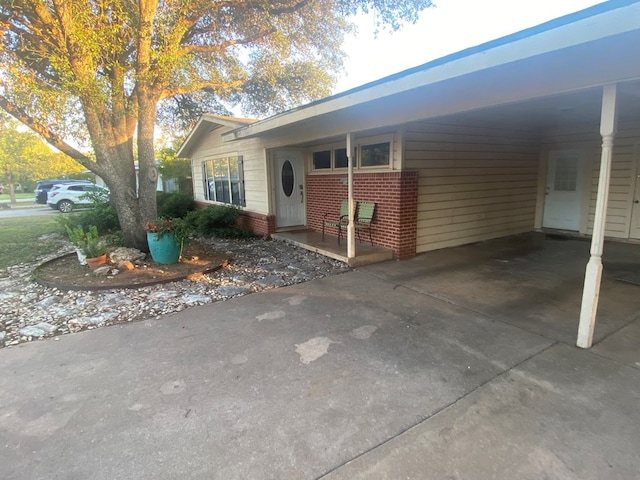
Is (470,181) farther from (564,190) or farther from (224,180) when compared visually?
(224,180)

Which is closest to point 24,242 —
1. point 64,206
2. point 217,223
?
point 217,223

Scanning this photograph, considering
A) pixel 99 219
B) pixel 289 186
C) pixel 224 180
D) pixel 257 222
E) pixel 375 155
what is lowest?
pixel 257 222

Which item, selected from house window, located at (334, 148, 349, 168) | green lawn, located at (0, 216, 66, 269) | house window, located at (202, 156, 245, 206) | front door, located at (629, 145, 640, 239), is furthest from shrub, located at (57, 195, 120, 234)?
front door, located at (629, 145, 640, 239)

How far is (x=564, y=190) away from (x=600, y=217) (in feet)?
21.8

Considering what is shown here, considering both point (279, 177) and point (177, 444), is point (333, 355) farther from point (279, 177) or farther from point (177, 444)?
point (279, 177)

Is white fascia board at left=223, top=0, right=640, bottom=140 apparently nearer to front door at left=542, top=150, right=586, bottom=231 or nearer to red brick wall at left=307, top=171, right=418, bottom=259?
red brick wall at left=307, top=171, right=418, bottom=259

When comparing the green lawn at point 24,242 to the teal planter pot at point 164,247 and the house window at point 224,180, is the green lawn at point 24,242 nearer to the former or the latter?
the teal planter pot at point 164,247

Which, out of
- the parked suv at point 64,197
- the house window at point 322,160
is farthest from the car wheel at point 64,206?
the house window at point 322,160

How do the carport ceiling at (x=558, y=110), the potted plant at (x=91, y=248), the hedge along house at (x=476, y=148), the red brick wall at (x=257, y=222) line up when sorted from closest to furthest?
the hedge along house at (x=476, y=148)
the carport ceiling at (x=558, y=110)
the potted plant at (x=91, y=248)
the red brick wall at (x=257, y=222)

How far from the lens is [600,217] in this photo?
2963 mm

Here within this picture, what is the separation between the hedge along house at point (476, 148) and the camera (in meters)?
2.83

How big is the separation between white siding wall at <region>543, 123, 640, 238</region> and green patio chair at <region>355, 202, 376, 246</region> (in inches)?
199

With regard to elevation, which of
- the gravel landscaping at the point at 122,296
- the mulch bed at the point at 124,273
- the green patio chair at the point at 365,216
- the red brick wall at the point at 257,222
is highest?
A: the green patio chair at the point at 365,216

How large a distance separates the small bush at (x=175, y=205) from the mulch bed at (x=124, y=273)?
227 inches
